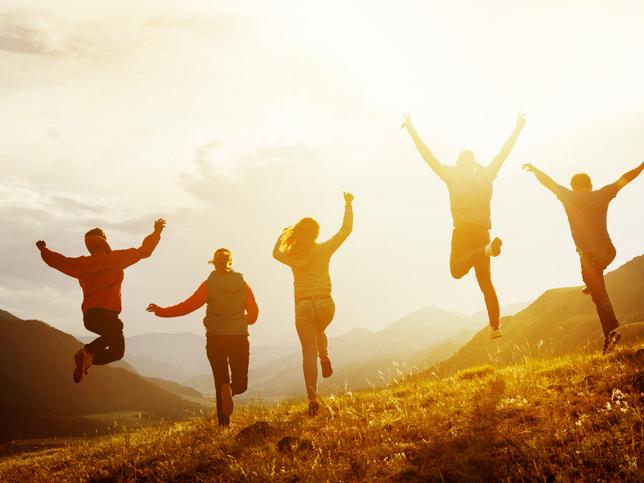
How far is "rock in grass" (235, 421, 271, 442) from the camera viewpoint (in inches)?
254

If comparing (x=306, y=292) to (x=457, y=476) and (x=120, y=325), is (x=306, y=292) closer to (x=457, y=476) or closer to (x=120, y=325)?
(x=120, y=325)

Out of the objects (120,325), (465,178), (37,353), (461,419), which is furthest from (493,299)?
(37,353)

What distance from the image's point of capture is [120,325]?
27.8 feet

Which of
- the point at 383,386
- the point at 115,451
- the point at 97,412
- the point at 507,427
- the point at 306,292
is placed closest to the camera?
the point at 507,427

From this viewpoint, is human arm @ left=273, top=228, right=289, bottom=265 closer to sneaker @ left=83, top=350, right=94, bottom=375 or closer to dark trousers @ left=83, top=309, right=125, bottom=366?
dark trousers @ left=83, top=309, right=125, bottom=366

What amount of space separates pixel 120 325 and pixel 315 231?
144 inches

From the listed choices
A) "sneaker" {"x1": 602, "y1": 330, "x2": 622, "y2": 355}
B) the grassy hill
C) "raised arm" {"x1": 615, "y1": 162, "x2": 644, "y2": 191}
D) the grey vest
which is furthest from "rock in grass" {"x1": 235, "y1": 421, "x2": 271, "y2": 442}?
"raised arm" {"x1": 615, "y1": 162, "x2": 644, "y2": 191}

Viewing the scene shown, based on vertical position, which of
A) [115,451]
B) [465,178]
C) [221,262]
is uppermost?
[465,178]

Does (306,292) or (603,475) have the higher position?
(306,292)

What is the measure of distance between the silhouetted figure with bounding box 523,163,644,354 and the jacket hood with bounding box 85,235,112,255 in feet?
25.9

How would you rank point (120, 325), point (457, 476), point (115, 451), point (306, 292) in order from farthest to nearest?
point (120, 325), point (306, 292), point (115, 451), point (457, 476)

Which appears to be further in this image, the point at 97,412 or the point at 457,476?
the point at 97,412

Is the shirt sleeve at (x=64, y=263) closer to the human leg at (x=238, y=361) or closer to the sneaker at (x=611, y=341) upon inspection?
the human leg at (x=238, y=361)

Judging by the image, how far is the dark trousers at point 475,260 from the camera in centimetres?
800
